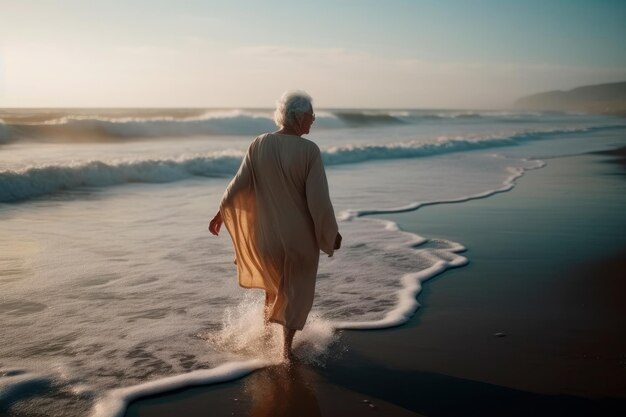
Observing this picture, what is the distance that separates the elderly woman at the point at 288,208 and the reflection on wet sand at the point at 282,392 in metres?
0.22

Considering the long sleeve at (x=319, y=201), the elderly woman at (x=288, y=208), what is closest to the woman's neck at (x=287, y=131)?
the elderly woman at (x=288, y=208)

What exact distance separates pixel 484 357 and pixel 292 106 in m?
2.04

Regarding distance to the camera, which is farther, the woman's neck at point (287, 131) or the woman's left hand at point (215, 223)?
the woman's left hand at point (215, 223)

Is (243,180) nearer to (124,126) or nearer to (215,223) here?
(215,223)

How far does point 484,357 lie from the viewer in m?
4.05

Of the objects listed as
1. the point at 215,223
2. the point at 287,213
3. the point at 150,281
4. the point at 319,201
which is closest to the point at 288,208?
the point at 287,213

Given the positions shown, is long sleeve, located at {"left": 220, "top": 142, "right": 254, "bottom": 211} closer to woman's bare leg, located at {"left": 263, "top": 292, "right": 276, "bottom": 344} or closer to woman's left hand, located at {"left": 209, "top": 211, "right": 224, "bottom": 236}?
woman's left hand, located at {"left": 209, "top": 211, "right": 224, "bottom": 236}

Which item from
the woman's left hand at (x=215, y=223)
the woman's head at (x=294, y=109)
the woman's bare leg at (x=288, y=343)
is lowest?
the woman's bare leg at (x=288, y=343)

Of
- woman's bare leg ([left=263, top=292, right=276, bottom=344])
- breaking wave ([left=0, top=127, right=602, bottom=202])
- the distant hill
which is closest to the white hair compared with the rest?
woman's bare leg ([left=263, top=292, right=276, bottom=344])

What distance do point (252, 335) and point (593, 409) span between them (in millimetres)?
2278

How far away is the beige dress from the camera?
390 centimetres

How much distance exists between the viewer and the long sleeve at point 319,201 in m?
3.89

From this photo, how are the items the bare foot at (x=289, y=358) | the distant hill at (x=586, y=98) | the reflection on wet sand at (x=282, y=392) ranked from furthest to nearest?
1. the distant hill at (x=586, y=98)
2. the bare foot at (x=289, y=358)
3. the reflection on wet sand at (x=282, y=392)

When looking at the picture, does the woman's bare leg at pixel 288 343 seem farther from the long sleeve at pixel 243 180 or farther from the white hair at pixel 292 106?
the white hair at pixel 292 106
